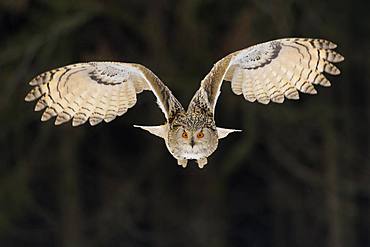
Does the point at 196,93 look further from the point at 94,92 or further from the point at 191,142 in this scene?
the point at 191,142

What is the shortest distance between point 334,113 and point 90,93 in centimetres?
828

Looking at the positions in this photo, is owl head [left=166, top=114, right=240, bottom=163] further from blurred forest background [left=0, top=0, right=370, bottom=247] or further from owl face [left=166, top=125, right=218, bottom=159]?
blurred forest background [left=0, top=0, right=370, bottom=247]

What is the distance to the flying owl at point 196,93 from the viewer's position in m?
3.63

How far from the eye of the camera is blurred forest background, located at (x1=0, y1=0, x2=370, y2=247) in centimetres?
1066

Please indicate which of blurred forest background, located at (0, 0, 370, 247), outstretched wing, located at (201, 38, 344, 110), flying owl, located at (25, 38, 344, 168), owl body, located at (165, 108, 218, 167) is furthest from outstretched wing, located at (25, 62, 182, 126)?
blurred forest background, located at (0, 0, 370, 247)

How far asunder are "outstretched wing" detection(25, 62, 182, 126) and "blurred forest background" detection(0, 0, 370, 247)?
4.92 m

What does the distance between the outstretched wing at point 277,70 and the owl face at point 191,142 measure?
21cm

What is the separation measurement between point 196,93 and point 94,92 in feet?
1.29

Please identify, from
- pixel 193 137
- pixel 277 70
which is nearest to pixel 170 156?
pixel 277 70

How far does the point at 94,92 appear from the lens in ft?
13.4

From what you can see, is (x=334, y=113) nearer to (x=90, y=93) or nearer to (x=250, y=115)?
(x=250, y=115)
